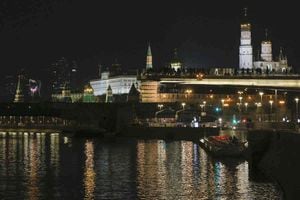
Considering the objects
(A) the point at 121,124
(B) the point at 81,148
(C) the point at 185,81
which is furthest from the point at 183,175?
(C) the point at 185,81

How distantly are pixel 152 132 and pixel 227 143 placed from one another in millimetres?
36280

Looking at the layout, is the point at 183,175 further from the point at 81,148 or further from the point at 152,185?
the point at 81,148

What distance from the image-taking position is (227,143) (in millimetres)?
73250

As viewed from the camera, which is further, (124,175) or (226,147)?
(226,147)

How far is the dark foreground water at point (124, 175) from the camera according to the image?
48.8 m

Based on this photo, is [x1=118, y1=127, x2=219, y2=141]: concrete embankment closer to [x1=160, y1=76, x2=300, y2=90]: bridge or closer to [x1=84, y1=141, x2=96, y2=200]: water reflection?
[x1=160, y1=76, x2=300, y2=90]: bridge

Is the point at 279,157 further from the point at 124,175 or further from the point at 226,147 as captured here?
the point at 226,147

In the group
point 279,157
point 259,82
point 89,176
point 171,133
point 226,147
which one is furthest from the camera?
point 171,133

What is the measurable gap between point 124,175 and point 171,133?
154 ft

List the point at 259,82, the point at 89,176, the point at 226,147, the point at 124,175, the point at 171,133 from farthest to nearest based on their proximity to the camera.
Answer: the point at 171,133 → the point at 259,82 → the point at 226,147 → the point at 124,175 → the point at 89,176

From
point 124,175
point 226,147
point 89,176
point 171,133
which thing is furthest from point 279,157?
point 171,133

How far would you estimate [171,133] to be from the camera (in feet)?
345

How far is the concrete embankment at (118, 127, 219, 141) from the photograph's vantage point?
9969 cm

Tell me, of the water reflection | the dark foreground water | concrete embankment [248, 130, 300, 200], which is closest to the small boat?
the dark foreground water
